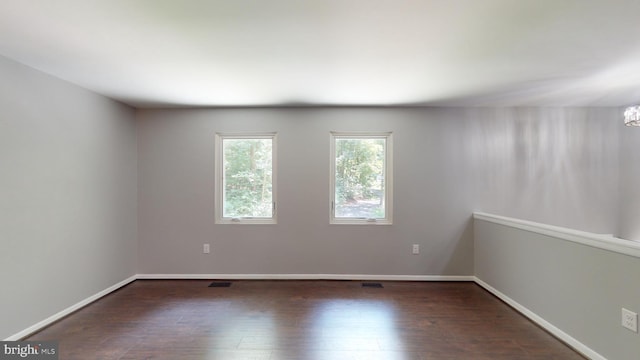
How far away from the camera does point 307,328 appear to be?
8.50ft

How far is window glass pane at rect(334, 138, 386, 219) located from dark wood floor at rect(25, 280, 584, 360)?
104 cm

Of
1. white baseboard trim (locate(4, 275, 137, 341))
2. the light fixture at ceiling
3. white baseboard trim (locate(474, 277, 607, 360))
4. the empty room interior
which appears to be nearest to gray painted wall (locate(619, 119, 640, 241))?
the empty room interior

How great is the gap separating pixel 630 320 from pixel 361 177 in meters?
2.74

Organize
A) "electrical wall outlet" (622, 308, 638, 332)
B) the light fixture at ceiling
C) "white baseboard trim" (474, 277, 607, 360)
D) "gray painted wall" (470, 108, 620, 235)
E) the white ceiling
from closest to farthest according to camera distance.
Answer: the white ceiling, "electrical wall outlet" (622, 308, 638, 332), "white baseboard trim" (474, 277, 607, 360), the light fixture at ceiling, "gray painted wall" (470, 108, 620, 235)

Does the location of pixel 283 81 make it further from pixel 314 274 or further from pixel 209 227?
pixel 314 274

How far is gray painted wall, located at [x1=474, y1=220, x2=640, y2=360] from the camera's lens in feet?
6.43

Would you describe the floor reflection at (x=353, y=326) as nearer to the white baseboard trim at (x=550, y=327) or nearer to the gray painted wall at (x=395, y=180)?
the gray painted wall at (x=395, y=180)

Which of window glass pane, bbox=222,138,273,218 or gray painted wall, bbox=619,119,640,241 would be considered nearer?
gray painted wall, bbox=619,119,640,241

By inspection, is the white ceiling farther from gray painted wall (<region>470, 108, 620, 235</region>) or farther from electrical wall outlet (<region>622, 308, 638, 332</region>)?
electrical wall outlet (<region>622, 308, 638, 332</region>)

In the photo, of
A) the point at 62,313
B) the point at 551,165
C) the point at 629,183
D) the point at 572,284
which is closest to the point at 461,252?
the point at 572,284

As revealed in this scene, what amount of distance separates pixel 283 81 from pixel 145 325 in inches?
106

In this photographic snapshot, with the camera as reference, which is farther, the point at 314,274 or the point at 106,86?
the point at 314,274

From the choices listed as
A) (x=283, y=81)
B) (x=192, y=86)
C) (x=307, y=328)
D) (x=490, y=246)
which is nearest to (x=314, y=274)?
(x=307, y=328)

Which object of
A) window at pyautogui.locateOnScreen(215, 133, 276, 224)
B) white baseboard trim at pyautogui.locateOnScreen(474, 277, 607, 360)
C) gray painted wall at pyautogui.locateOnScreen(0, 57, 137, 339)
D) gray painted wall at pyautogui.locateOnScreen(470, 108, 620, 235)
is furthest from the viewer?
window at pyautogui.locateOnScreen(215, 133, 276, 224)
